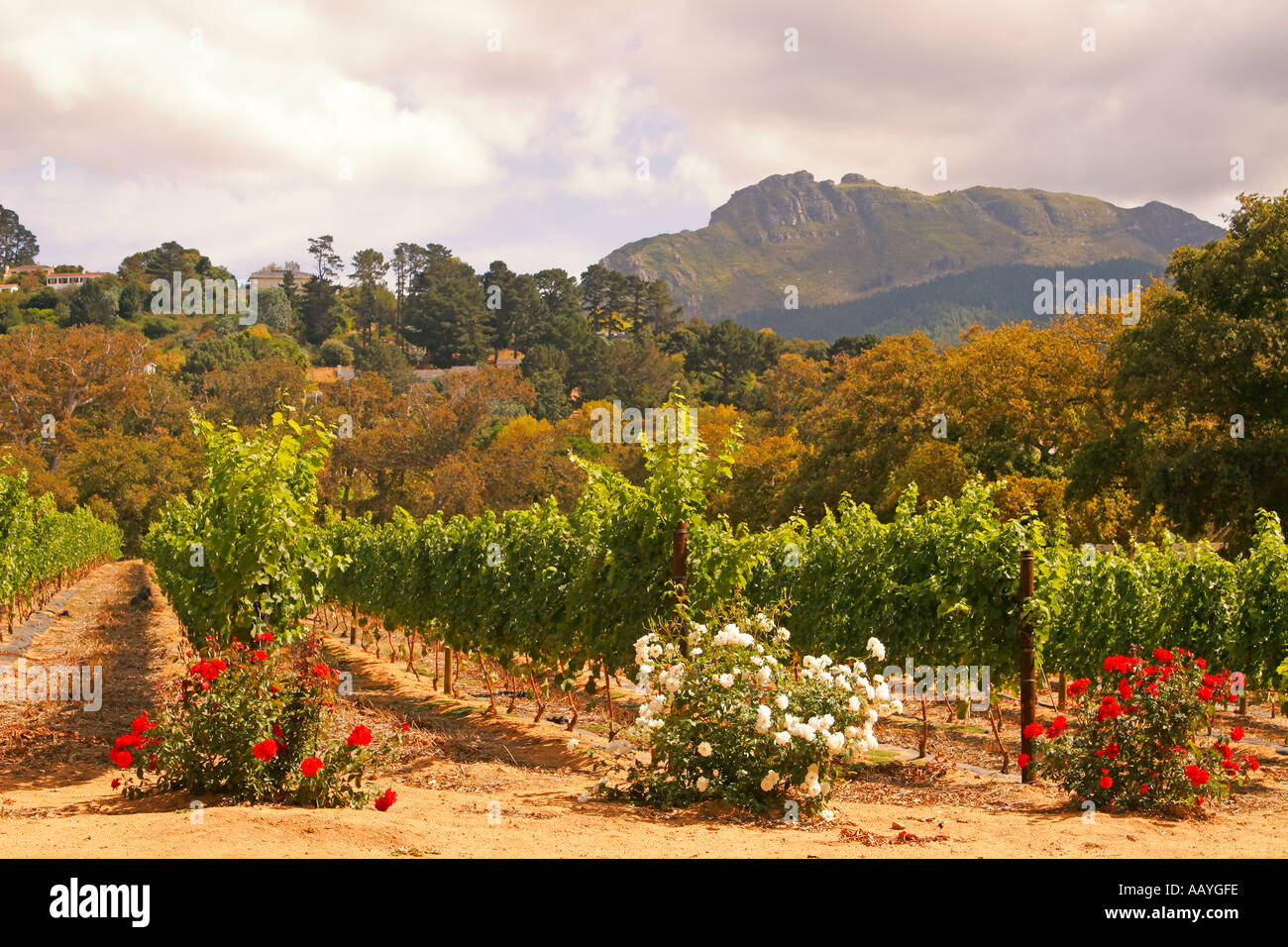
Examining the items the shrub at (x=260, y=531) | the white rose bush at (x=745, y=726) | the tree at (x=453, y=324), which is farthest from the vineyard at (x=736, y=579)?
the tree at (x=453, y=324)

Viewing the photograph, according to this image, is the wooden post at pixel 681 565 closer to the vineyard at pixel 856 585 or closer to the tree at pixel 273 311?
the vineyard at pixel 856 585

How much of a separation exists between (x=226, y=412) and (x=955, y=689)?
2438 inches

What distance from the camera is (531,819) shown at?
21.2ft

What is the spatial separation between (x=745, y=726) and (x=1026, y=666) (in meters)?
3.27

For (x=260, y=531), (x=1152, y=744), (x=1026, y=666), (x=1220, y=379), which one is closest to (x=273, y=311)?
(x=1220, y=379)

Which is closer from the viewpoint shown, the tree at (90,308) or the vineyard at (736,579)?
the vineyard at (736,579)

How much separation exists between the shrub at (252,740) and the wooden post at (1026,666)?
545 cm

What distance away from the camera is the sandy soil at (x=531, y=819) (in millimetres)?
5242

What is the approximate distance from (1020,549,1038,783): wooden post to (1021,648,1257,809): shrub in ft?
3.19

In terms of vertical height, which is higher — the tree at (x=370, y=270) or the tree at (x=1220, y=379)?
the tree at (x=370, y=270)

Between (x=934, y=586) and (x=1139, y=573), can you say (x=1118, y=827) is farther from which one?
(x=1139, y=573)

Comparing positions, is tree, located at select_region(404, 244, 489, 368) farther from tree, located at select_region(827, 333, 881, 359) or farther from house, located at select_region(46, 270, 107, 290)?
house, located at select_region(46, 270, 107, 290)

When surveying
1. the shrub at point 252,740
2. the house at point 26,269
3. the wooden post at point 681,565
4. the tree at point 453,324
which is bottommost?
the shrub at point 252,740

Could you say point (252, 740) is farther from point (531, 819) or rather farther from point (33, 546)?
point (33, 546)
